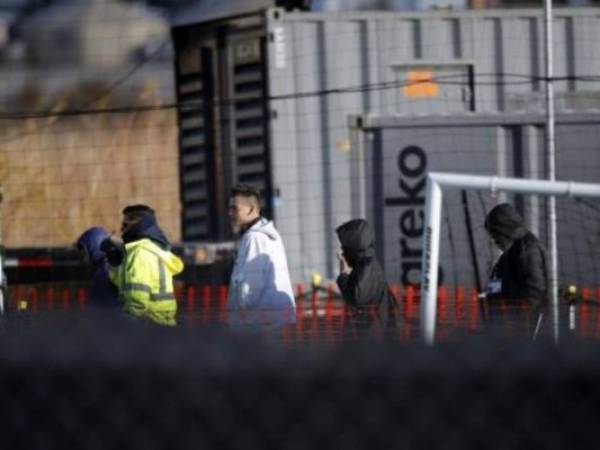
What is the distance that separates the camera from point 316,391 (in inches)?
133

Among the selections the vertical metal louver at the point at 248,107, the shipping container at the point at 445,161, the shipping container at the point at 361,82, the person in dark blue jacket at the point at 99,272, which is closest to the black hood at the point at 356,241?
the person in dark blue jacket at the point at 99,272

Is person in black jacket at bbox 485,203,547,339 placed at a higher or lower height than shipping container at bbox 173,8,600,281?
lower

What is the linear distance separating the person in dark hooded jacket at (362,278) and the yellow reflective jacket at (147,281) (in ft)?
2.99

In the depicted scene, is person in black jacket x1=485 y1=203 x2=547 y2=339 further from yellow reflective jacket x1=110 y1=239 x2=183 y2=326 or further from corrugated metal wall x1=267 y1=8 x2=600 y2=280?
corrugated metal wall x1=267 y1=8 x2=600 y2=280

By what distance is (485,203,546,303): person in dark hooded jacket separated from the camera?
28.0 ft

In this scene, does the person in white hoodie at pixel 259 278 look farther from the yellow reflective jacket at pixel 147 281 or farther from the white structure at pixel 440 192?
the white structure at pixel 440 192

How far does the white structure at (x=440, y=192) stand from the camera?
24.7 ft

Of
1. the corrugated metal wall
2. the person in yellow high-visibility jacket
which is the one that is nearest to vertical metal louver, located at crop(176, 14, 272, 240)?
the corrugated metal wall

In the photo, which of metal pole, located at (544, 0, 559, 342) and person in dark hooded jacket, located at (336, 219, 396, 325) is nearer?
person in dark hooded jacket, located at (336, 219, 396, 325)

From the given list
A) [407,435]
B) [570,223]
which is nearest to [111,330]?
[407,435]

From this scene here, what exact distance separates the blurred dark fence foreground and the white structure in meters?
3.98

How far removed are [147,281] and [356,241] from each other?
1106 millimetres

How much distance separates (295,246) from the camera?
11.9m

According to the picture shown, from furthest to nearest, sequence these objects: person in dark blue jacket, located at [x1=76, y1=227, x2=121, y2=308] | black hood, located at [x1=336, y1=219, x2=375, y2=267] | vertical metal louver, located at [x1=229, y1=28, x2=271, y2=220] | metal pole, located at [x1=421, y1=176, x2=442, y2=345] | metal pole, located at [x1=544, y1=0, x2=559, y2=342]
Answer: vertical metal louver, located at [x1=229, y1=28, x2=271, y2=220] → metal pole, located at [x1=544, y1=0, x2=559, y2=342] → person in dark blue jacket, located at [x1=76, y1=227, x2=121, y2=308] → black hood, located at [x1=336, y1=219, x2=375, y2=267] → metal pole, located at [x1=421, y1=176, x2=442, y2=345]
